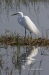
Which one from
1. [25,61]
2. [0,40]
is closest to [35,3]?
[0,40]

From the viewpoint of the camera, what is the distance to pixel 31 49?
27.4 feet

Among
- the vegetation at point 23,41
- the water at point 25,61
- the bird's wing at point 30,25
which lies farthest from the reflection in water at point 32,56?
the bird's wing at point 30,25

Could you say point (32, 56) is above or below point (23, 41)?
below

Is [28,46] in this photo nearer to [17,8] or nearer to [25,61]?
[25,61]

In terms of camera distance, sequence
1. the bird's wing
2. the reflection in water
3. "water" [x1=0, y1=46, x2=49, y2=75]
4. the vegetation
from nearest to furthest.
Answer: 1. "water" [x1=0, y1=46, x2=49, y2=75]
2. the reflection in water
3. the vegetation
4. the bird's wing

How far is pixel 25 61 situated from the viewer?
7.17 metres

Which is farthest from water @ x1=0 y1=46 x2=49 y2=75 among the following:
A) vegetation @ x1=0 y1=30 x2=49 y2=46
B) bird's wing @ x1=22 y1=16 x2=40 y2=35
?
bird's wing @ x1=22 y1=16 x2=40 y2=35

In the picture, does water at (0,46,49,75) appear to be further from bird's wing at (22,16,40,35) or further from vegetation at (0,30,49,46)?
bird's wing at (22,16,40,35)

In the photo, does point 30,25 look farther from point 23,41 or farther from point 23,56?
point 23,56

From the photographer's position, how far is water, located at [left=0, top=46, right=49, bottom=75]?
21.2 feet

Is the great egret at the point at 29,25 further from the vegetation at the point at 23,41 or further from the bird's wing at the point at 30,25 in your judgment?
the vegetation at the point at 23,41

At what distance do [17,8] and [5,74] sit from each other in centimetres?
889

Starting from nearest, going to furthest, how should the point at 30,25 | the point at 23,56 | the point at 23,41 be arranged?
1. the point at 23,56
2. the point at 23,41
3. the point at 30,25

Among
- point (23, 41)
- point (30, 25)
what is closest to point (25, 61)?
point (23, 41)
